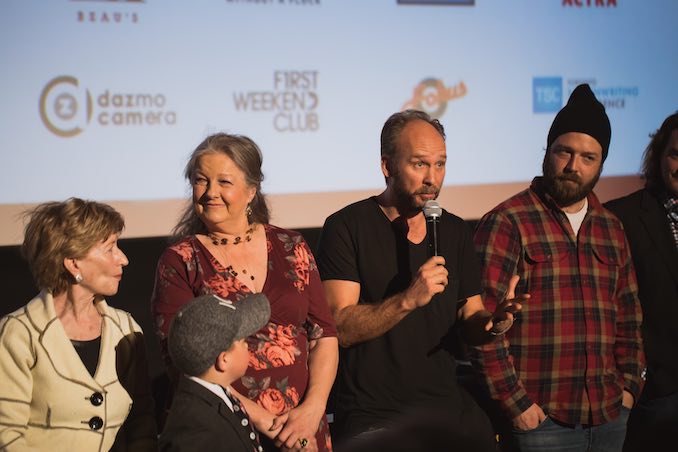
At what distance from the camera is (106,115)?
4055 millimetres

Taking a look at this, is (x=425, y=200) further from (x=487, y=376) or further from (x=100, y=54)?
(x=100, y=54)

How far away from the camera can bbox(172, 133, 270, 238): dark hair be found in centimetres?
243

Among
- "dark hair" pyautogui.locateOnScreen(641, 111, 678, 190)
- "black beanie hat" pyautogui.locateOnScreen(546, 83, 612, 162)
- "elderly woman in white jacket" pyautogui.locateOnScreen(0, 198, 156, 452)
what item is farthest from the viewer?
"dark hair" pyautogui.locateOnScreen(641, 111, 678, 190)

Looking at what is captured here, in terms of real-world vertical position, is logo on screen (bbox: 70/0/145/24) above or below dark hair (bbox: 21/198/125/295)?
above

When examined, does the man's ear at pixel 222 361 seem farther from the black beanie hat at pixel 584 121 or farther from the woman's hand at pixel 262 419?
the black beanie hat at pixel 584 121

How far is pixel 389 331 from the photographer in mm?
2611

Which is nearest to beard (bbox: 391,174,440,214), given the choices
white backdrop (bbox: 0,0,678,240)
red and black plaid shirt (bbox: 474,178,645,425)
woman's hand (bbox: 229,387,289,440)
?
red and black plaid shirt (bbox: 474,178,645,425)

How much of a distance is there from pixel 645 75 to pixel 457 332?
8.96 feet

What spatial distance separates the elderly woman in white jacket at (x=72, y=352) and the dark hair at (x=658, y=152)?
83.3 inches

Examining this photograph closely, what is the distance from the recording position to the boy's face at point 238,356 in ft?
6.56

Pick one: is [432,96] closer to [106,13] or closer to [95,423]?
[106,13]

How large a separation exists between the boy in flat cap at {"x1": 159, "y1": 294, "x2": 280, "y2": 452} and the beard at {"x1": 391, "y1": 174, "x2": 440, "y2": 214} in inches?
31.9

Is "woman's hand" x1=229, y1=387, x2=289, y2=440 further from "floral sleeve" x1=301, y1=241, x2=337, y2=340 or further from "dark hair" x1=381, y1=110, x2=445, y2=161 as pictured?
"dark hair" x1=381, y1=110, x2=445, y2=161

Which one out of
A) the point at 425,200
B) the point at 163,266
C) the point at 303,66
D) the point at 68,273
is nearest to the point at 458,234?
the point at 425,200
